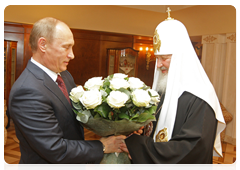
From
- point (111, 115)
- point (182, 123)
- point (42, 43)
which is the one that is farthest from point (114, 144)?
point (42, 43)

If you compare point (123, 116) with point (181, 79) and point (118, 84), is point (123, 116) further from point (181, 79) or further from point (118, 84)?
point (181, 79)

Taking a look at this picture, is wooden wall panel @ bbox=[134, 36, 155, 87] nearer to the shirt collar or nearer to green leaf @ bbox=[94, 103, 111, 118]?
the shirt collar

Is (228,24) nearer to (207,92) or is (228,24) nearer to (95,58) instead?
(95,58)

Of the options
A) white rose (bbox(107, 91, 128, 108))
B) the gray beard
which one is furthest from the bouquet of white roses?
the gray beard

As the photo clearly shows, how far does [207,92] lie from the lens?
215 cm

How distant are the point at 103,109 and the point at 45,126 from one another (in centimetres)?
48

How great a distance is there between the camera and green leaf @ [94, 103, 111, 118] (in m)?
1.81

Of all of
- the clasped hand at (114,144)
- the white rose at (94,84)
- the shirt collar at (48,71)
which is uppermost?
the shirt collar at (48,71)

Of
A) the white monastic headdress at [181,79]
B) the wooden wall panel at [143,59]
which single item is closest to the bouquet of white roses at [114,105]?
the white monastic headdress at [181,79]

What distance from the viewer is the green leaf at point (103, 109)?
181 centimetres

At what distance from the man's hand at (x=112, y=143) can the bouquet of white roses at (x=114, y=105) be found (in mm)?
160

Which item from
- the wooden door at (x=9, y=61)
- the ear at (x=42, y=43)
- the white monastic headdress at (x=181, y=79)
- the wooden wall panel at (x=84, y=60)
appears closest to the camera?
the ear at (x=42, y=43)

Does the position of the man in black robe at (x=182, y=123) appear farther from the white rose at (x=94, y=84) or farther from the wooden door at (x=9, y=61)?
the wooden door at (x=9, y=61)

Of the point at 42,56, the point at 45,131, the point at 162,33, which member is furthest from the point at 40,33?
the point at 162,33
